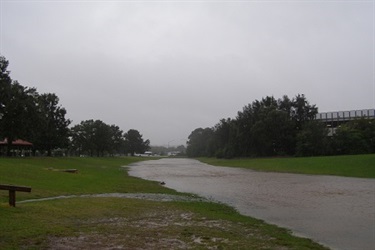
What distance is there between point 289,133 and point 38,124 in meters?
61.4

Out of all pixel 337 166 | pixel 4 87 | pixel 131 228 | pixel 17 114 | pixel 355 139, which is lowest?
pixel 131 228

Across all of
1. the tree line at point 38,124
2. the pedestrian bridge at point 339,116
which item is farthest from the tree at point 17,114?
the pedestrian bridge at point 339,116

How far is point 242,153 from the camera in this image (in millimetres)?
114250

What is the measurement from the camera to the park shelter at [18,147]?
80.1 metres

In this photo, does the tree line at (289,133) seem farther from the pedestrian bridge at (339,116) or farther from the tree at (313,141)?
the pedestrian bridge at (339,116)

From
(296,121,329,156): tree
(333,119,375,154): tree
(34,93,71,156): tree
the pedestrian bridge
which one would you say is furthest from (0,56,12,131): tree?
the pedestrian bridge

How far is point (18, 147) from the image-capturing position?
277 ft

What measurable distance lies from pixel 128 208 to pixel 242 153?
98.3m

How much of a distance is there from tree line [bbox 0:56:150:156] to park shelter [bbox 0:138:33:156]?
1.01 meters

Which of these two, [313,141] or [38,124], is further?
[313,141]

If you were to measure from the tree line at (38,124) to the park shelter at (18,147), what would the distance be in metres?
1.01

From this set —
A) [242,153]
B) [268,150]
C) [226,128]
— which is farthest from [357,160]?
[226,128]

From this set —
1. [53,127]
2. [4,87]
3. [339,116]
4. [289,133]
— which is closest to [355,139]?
[289,133]

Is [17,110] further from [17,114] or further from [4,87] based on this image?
[4,87]
